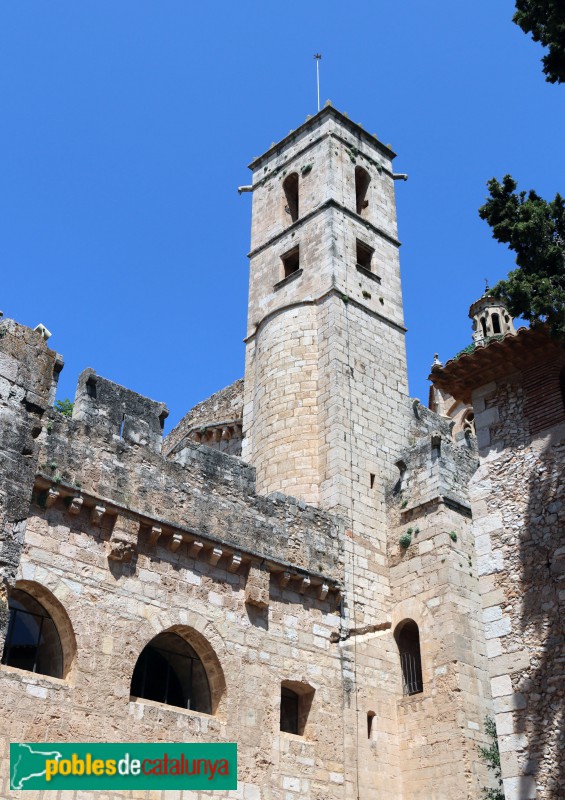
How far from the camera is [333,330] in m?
18.1

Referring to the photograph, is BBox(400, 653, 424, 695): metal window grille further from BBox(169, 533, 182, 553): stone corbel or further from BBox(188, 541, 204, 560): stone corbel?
BBox(169, 533, 182, 553): stone corbel

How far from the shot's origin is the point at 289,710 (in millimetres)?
14016

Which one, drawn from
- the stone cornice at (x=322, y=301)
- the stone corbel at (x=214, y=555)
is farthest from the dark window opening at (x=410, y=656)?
the stone cornice at (x=322, y=301)

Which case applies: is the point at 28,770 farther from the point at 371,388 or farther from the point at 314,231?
the point at 314,231

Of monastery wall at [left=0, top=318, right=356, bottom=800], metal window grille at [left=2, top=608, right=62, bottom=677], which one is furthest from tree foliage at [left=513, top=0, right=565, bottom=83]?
metal window grille at [left=2, top=608, right=62, bottom=677]

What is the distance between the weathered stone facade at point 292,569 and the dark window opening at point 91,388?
5 centimetres

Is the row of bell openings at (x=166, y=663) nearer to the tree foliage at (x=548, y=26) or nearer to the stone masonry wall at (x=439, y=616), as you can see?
the stone masonry wall at (x=439, y=616)

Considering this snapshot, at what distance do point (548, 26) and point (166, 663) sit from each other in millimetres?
10327

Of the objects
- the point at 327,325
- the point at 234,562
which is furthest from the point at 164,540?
the point at 327,325

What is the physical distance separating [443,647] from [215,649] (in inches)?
156

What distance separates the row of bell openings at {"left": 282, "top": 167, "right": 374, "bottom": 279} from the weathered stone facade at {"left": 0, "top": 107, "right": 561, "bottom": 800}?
1.03m

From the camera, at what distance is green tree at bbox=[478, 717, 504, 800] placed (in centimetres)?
1332

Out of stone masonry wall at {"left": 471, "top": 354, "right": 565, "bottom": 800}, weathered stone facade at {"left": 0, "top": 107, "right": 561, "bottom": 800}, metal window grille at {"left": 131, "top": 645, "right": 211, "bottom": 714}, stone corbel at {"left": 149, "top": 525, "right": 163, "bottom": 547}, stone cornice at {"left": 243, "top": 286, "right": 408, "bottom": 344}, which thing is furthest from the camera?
stone cornice at {"left": 243, "top": 286, "right": 408, "bottom": 344}

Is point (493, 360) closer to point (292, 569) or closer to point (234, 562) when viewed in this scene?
point (292, 569)
